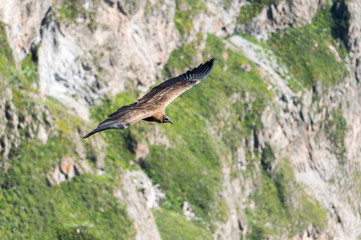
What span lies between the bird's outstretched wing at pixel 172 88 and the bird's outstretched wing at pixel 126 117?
4.00 feet

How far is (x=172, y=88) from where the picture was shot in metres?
34.2

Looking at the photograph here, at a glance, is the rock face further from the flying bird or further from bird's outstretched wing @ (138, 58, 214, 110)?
the flying bird

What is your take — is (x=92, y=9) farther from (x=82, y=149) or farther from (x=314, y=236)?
(x=314, y=236)

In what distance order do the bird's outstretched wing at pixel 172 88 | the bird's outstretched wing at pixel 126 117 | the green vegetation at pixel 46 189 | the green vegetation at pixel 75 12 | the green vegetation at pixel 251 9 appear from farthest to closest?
the green vegetation at pixel 251 9, the green vegetation at pixel 75 12, the green vegetation at pixel 46 189, the bird's outstretched wing at pixel 172 88, the bird's outstretched wing at pixel 126 117

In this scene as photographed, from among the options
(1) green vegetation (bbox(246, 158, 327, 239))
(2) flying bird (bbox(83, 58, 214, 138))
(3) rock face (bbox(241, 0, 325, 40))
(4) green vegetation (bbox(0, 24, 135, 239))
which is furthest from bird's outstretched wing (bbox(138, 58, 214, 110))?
(3) rock face (bbox(241, 0, 325, 40))

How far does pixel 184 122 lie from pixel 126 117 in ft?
126

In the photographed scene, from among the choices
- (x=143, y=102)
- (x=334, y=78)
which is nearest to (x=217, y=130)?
(x=334, y=78)

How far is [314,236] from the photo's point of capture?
3029 inches

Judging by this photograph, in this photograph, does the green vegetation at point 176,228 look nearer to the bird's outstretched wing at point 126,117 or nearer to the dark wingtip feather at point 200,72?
the dark wingtip feather at point 200,72

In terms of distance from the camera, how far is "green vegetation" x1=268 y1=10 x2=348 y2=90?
8394 cm

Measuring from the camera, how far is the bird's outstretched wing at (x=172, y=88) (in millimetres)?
33031

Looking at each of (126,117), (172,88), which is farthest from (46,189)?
(126,117)

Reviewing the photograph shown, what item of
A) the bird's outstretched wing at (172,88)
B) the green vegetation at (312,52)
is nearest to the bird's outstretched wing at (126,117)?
the bird's outstretched wing at (172,88)

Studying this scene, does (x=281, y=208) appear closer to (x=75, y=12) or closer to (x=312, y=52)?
(x=312, y=52)
